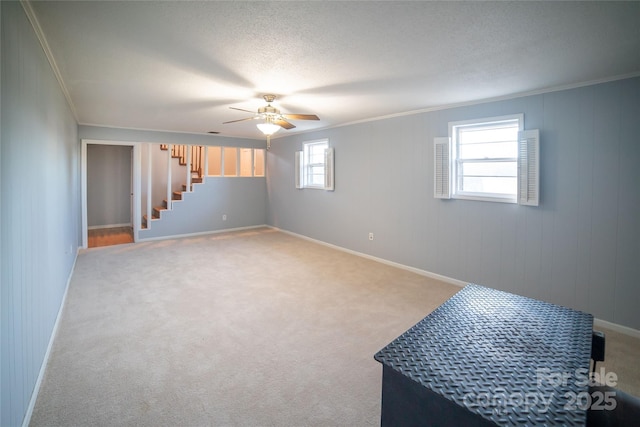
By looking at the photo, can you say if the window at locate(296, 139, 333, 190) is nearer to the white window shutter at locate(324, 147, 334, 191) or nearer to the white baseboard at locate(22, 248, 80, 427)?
the white window shutter at locate(324, 147, 334, 191)

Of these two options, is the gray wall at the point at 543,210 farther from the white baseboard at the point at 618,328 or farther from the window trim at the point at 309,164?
the window trim at the point at 309,164

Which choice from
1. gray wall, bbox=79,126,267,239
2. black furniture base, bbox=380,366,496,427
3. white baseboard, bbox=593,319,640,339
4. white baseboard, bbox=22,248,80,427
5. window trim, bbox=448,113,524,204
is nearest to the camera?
black furniture base, bbox=380,366,496,427

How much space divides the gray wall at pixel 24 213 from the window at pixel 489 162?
4.08 metres

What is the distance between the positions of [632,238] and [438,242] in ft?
6.32

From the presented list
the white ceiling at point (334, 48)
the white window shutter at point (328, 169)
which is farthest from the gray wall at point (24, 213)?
Answer: the white window shutter at point (328, 169)

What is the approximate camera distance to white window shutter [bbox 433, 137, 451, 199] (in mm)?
4168

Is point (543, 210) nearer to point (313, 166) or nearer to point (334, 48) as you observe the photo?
point (334, 48)

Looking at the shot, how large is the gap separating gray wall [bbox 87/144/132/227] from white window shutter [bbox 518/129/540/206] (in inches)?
336

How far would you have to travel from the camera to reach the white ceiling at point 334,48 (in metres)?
1.87

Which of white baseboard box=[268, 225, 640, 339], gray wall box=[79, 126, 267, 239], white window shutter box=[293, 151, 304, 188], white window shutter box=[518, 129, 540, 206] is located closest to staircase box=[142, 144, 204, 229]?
gray wall box=[79, 126, 267, 239]

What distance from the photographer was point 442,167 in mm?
4211

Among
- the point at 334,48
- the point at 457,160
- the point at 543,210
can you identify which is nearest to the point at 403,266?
the point at 457,160

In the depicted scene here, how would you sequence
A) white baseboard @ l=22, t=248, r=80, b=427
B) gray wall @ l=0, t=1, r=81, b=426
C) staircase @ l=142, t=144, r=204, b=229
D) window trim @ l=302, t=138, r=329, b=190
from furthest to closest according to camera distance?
staircase @ l=142, t=144, r=204, b=229
window trim @ l=302, t=138, r=329, b=190
white baseboard @ l=22, t=248, r=80, b=427
gray wall @ l=0, t=1, r=81, b=426

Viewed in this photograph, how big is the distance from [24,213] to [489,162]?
436 cm
